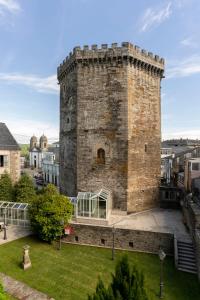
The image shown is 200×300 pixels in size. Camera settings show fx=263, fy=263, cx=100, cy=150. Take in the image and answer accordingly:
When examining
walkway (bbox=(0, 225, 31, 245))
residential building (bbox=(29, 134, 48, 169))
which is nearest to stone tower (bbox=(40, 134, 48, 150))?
residential building (bbox=(29, 134, 48, 169))

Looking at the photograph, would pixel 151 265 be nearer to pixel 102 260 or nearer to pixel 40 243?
pixel 102 260

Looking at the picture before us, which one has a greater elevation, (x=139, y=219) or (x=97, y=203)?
(x=97, y=203)

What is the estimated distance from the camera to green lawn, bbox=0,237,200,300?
13812mm

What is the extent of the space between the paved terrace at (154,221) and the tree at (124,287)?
9.68 m

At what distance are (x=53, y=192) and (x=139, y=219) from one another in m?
7.58

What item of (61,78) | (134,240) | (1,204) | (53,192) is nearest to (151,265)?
(134,240)

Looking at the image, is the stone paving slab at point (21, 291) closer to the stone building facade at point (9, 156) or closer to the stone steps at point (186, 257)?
the stone steps at point (186, 257)

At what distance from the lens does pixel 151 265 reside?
16.7 meters

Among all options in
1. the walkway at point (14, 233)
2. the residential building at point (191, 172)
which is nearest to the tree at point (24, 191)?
the walkway at point (14, 233)

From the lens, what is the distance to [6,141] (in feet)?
97.9

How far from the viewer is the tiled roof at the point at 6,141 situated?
29.2 m

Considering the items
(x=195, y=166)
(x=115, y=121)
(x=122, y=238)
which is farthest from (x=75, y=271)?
(x=195, y=166)

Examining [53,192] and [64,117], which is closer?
[53,192]

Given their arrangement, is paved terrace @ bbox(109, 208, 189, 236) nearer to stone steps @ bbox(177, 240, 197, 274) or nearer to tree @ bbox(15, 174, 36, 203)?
stone steps @ bbox(177, 240, 197, 274)
